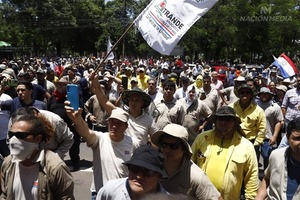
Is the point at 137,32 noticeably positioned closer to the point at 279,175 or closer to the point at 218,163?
the point at 218,163

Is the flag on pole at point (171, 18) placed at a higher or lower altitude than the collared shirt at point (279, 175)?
higher

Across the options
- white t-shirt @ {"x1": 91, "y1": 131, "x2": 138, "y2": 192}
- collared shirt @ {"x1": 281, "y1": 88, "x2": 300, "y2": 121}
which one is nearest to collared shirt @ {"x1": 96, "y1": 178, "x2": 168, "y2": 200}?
white t-shirt @ {"x1": 91, "y1": 131, "x2": 138, "y2": 192}

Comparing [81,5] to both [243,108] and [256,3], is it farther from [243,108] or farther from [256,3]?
[243,108]

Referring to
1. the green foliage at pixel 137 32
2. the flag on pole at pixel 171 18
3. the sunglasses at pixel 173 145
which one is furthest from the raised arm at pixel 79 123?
the green foliage at pixel 137 32

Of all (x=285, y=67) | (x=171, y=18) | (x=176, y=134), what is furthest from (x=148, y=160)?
(x=285, y=67)

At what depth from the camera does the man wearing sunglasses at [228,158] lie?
12.5ft

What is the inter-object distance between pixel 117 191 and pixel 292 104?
20.8ft

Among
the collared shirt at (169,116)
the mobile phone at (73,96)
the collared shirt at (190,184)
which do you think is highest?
the mobile phone at (73,96)

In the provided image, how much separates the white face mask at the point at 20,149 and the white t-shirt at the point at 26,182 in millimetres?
99

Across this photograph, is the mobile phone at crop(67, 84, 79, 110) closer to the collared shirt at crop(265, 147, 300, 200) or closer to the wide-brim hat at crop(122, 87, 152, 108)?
the wide-brim hat at crop(122, 87, 152, 108)

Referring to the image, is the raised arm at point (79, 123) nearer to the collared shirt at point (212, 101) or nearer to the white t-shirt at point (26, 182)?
the white t-shirt at point (26, 182)

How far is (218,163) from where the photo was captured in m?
3.84

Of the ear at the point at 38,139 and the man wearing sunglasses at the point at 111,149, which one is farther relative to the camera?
the man wearing sunglasses at the point at 111,149

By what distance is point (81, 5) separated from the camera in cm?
5434
